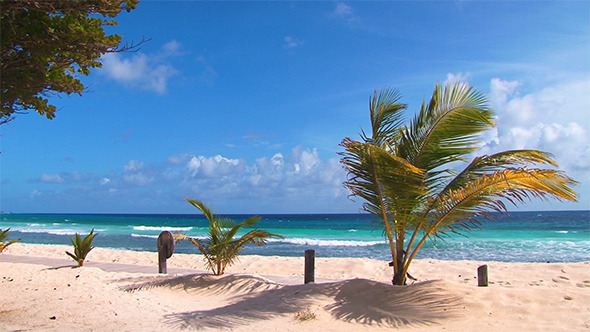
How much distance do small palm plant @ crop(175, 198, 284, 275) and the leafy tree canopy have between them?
4.12 m

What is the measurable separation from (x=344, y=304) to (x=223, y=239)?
3.44m

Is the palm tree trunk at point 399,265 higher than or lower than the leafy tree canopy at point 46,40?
lower

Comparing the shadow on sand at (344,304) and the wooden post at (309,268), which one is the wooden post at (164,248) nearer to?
the shadow on sand at (344,304)

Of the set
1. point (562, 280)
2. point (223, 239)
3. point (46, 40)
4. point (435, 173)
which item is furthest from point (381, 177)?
point (562, 280)

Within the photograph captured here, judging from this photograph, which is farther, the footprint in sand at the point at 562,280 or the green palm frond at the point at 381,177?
the footprint in sand at the point at 562,280

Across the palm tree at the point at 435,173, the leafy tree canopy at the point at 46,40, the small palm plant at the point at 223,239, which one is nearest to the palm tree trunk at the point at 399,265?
the palm tree at the point at 435,173

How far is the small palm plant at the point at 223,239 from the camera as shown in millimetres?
8883

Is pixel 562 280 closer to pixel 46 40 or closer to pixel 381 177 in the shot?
pixel 381 177

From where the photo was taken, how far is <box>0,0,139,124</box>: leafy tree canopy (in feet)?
17.6

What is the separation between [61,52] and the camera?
19.8 feet

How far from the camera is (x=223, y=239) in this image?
9070 mm

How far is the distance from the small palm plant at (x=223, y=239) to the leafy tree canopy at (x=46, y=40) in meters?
4.12

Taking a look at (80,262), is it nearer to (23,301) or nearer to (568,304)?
(23,301)

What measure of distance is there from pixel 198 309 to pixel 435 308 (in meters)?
3.65
